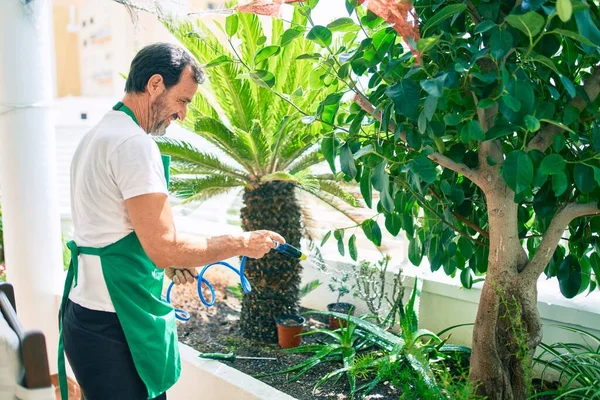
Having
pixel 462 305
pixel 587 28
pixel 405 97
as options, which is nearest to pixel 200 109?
pixel 462 305

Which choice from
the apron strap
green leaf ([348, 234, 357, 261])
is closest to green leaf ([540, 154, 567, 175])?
green leaf ([348, 234, 357, 261])

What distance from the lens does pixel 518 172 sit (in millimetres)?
1844

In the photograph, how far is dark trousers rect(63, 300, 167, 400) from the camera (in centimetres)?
204

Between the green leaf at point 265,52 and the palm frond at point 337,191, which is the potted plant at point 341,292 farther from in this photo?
the green leaf at point 265,52

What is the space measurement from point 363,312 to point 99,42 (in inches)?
803

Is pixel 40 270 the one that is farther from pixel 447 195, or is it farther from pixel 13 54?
pixel 447 195

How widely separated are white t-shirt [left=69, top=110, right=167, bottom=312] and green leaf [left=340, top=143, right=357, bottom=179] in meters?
0.71

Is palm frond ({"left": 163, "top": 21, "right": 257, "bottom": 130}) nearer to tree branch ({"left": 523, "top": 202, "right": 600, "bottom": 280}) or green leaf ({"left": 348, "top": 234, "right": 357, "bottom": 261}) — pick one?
green leaf ({"left": 348, "top": 234, "right": 357, "bottom": 261})

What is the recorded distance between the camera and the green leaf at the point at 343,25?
2.06 m

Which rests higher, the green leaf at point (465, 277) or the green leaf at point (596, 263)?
the green leaf at point (596, 263)

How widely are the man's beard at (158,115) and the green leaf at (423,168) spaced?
0.87m

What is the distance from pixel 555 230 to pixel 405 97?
96cm

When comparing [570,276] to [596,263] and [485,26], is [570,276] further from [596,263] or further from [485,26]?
[485,26]

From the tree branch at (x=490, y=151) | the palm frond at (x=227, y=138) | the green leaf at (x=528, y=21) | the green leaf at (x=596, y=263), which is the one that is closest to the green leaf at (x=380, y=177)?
Result: the tree branch at (x=490, y=151)
